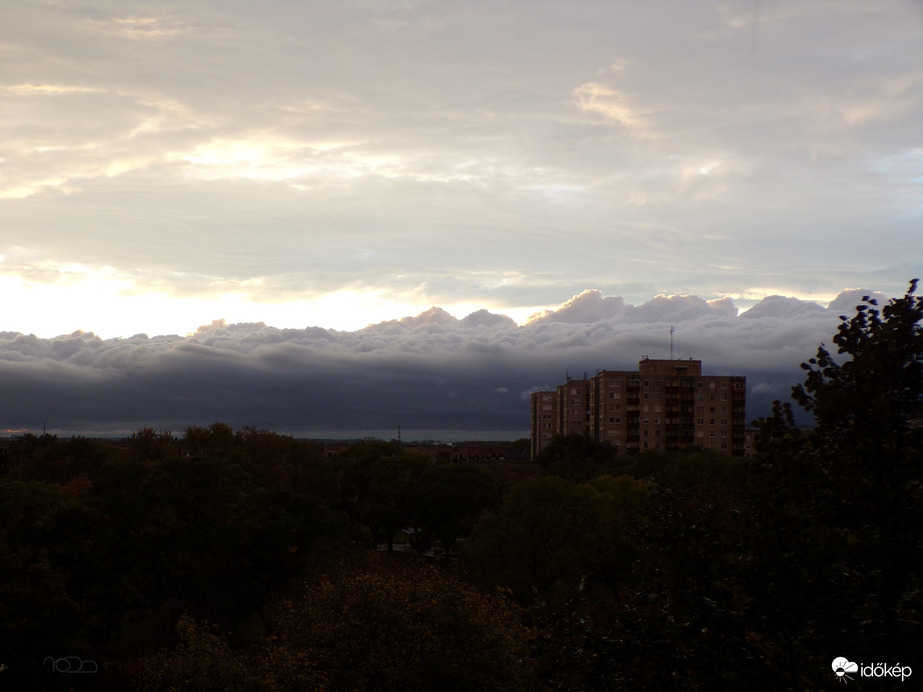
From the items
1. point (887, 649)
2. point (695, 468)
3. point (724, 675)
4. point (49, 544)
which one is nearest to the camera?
point (887, 649)

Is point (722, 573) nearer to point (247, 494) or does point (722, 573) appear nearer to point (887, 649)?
point (887, 649)

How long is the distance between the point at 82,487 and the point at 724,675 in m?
76.2

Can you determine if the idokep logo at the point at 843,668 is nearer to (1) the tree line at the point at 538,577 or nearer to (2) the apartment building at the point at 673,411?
(1) the tree line at the point at 538,577

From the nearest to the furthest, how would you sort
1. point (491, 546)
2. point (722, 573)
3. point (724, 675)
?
point (724, 675) < point (722, 573) < point (491, 546)

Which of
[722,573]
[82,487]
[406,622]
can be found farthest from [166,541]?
[722,573]

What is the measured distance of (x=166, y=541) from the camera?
5875 centimetres

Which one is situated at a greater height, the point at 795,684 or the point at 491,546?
the point at 795,684

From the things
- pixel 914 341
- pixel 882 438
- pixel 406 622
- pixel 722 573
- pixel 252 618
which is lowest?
pixel 252 618

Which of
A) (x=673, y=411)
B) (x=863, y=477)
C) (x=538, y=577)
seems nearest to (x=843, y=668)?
(x=863, y=477)

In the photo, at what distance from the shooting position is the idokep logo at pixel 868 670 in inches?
424

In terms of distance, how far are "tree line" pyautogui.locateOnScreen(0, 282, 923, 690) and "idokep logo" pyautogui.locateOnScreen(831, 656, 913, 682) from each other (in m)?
0.12

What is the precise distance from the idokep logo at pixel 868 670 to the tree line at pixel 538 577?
121mm

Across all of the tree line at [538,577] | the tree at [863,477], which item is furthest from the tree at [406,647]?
the tree at [863,477]

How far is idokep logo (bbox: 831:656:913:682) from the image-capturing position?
1078cm
